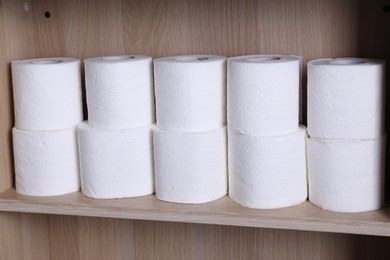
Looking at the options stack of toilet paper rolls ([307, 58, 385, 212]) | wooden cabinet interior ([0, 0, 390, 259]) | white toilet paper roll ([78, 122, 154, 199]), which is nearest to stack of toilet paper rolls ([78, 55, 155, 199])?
white toilet paper roll ([78, 122, 154, 199])

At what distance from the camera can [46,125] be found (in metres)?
0.94

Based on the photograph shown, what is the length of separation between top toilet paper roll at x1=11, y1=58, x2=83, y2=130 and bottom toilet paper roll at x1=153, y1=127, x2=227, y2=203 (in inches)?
5.9

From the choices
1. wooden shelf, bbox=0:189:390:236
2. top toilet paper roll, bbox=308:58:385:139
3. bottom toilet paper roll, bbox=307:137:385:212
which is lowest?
wooden shelf, bbox=0:189:390:236

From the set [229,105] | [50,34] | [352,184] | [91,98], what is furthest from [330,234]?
[50,34]

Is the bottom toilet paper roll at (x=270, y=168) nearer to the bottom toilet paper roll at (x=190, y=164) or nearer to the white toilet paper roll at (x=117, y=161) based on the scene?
the bottom toilet paper roll at (x=190, y=164)

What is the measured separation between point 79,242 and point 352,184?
528mm

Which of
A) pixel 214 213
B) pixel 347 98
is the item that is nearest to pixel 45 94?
pixel 214 213

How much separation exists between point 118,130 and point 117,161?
47 mm

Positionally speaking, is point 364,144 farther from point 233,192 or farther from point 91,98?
point 91,98

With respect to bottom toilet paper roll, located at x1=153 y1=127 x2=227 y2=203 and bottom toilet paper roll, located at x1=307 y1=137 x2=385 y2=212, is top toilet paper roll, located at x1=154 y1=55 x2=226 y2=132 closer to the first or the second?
bottom toilet paper roll, located at x1=153 y1=127 x2=227 y2=203

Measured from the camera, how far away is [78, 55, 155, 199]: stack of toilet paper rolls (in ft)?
2.97

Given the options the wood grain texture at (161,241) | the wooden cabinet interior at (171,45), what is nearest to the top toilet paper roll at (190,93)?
the wooden cabinet interior at (171,45)

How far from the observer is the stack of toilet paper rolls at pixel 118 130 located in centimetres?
91

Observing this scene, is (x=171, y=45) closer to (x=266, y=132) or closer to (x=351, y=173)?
(x=266, y=132)
